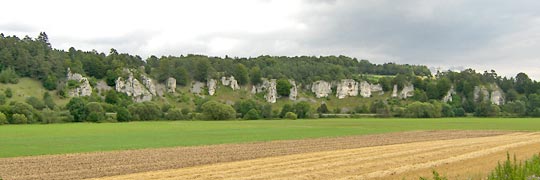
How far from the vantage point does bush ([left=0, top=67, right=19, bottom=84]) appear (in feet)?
586

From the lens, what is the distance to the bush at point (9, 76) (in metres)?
179

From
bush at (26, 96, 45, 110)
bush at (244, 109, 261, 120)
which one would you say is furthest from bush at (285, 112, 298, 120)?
bush at (26, 96, 45, 110)

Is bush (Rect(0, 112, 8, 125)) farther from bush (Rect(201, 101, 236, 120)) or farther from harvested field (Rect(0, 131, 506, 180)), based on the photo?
harvested field (Rect(0, 131, 506, 180))

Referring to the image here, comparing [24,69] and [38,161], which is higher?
[24,69]

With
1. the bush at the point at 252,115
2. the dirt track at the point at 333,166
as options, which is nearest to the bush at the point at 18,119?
the bush at the point at 252,115

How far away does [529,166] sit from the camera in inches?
614

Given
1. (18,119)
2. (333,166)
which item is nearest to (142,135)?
(333,166)

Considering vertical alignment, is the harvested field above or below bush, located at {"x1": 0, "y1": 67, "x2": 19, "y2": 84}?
below

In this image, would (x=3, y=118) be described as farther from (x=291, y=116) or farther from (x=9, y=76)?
(x=291, y=116)

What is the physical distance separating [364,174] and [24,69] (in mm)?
194507

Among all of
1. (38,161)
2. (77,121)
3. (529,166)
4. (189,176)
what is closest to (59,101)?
(77,121)

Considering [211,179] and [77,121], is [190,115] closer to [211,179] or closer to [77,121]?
[77,121]

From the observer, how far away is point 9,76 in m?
183

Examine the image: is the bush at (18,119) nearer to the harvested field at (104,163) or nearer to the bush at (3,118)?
the bush at (3,118)
